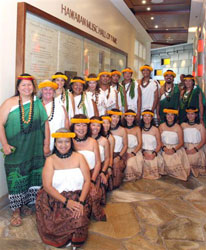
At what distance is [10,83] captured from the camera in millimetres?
3260

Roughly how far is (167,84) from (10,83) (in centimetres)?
292

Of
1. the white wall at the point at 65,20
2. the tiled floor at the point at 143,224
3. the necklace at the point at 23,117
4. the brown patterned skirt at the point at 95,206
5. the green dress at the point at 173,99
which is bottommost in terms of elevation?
the tiled floor at the point at 143,224

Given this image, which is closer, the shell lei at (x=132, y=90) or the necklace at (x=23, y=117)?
the necklace at (x=23, y=117)

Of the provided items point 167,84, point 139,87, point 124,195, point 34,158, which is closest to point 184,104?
point 167,84

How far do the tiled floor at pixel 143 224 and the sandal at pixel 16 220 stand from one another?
45 millimetres

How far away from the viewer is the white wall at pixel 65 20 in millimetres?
3133

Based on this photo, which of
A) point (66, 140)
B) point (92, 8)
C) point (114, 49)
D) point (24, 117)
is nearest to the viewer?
point (66, 140)

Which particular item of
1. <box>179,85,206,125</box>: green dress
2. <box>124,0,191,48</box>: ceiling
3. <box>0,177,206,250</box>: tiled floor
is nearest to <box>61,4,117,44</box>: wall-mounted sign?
<box>124,0,191,48</box>: ceiling

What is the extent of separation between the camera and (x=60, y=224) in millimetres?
2455

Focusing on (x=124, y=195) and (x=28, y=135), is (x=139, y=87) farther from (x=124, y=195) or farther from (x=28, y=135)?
(x=28, y=135)

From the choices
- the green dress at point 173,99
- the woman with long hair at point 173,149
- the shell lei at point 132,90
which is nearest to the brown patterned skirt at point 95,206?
the woman with long hair at point 173,149

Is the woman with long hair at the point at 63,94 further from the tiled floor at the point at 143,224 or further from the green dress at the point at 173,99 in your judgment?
the green dress at the point at 173,99

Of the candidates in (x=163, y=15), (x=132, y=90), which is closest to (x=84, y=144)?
(x=132, y=90)

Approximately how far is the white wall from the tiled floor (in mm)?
894
